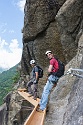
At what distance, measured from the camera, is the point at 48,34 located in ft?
93.8

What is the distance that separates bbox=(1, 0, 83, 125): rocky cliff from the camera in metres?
17.4

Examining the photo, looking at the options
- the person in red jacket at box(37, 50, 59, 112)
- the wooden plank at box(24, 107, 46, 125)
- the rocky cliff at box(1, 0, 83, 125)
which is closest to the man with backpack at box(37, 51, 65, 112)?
the person in red jacket at box(37, 50, 59, 112)

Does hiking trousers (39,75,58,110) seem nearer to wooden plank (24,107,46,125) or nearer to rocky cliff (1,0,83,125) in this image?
wooden plank (24,107,46,125)

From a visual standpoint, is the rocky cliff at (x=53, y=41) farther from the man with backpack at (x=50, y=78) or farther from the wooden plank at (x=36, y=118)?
the man with backpack at (x=50, y=78)

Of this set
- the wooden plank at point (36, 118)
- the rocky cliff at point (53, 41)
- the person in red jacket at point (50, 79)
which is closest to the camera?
the wooden plank at point (36, 118)

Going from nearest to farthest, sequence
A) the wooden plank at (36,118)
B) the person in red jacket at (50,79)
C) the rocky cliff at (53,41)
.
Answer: the wooden plank at (36,118) < the person in red jacket at (50,79) < the rocky cliff at (53,41)

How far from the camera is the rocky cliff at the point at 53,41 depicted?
57.2 ft

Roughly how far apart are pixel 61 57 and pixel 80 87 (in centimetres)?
1981

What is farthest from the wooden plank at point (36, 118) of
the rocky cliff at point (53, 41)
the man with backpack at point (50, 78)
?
the rocky cliff at point (53, 41)

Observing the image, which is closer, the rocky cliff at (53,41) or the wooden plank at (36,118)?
the wooden plank at (36,118)

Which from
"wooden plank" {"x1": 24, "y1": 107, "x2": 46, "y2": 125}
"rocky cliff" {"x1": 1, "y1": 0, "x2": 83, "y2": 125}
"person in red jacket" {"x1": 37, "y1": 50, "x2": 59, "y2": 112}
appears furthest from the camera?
"rocky cliff" {"x1": 1, "y1": 0, "x2": 83, "y2": 125}

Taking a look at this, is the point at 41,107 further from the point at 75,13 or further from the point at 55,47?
the point at 55,47

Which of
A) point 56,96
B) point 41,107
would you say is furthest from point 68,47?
point 41,107

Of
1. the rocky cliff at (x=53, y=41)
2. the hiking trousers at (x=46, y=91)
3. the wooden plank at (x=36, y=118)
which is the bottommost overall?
the wooden plank at (x=36, y=118)
